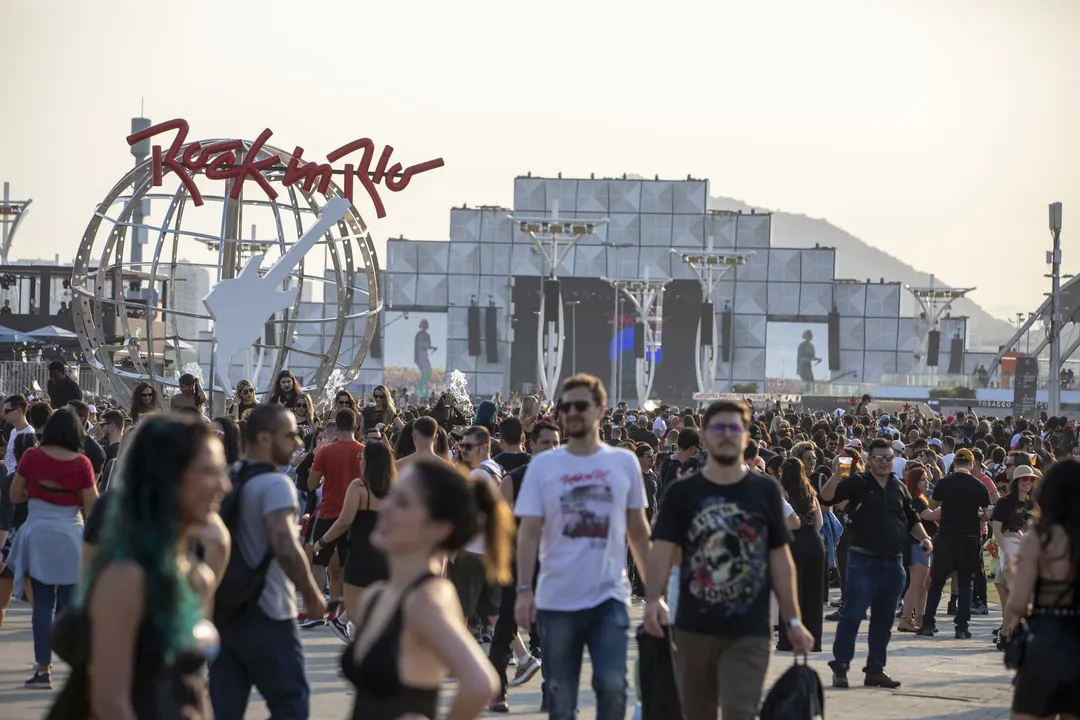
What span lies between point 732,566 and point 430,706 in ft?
8.31

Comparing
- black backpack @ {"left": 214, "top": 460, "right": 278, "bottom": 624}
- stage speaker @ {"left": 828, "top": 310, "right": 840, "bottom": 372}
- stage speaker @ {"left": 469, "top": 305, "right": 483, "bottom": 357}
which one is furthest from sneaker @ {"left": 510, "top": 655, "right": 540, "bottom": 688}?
stage speaker @ {"left": 828, "top": 310, "right": 840, "bottom": 372}

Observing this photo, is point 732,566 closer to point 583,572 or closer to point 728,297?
point 583,572

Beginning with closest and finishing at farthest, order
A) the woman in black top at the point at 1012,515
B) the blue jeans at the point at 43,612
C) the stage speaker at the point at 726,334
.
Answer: the blue jeans at the point at 43,612, the woman in black top at the point at 1012,515, the stage speaker at the point at 726,334

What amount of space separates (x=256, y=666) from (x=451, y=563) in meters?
4.36

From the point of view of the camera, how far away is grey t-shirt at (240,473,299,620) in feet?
19.2

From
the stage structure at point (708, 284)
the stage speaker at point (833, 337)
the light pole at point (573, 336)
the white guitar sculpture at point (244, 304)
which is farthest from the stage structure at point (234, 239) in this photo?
the stage speaker at point (833, 337)

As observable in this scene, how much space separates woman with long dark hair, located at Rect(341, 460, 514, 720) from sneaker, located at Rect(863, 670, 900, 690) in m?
6.89

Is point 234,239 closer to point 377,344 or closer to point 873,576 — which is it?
point 873,576

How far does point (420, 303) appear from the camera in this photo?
287ft

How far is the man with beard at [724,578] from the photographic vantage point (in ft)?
20.0

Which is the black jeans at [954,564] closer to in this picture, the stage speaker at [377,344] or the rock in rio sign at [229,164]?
the rock in rio sign at [229,164]

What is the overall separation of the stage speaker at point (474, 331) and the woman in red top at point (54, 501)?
72973 millimetres

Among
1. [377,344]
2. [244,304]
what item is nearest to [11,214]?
[377,344]

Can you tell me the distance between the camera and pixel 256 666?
574 centimetres
